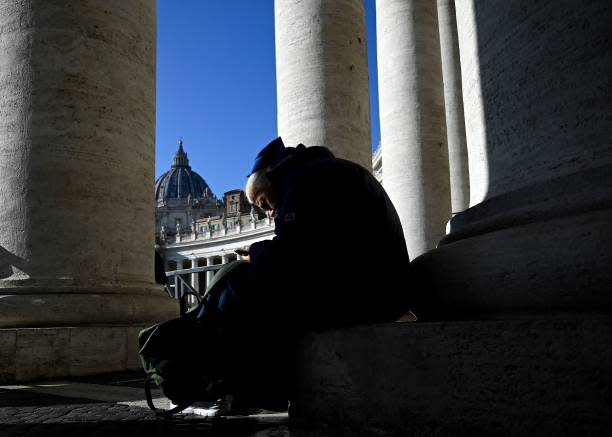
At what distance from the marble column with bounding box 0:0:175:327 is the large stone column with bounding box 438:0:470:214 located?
32.1 m

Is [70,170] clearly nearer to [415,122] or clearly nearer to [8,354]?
[8,354]

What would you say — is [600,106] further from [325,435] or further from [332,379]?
[325,435]

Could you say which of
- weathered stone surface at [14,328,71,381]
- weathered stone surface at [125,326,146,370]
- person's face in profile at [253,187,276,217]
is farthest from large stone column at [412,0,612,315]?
weathered stone surface at [14,328,71,381]

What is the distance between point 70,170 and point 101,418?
38.7 ft

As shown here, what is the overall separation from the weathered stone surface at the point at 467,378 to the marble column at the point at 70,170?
1537 centimetres

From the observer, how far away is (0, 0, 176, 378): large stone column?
69.8 ft

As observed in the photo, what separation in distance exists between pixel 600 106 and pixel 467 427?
174 inches

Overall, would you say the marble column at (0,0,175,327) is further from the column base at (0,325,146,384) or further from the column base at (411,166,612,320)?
the column base at (411,166,612,320)

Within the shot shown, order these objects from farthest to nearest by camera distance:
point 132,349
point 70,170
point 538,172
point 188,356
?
point 132,349, point 70,170, point 188,356, point 538,172

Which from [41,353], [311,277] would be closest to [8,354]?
[41,353]

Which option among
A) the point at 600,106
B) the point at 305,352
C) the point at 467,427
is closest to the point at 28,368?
the point at 305,352

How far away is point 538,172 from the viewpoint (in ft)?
26.5

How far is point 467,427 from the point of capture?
22.6ft

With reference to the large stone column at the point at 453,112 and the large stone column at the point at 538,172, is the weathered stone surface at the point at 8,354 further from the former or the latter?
the large stone column at the point at 453,112
